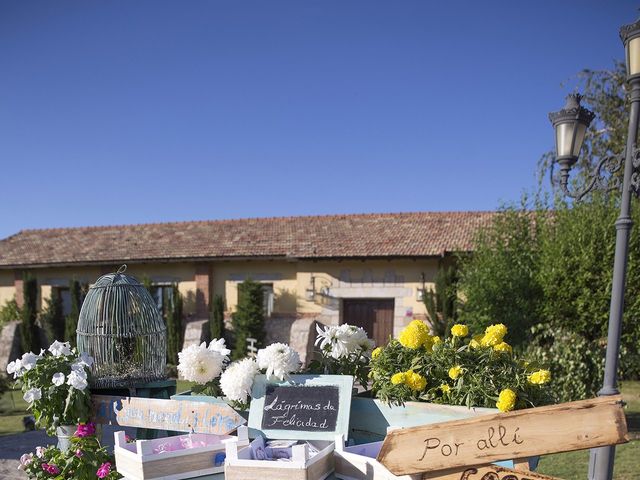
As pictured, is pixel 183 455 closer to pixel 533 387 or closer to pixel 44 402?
pixel 44 402

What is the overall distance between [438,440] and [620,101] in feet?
44.9

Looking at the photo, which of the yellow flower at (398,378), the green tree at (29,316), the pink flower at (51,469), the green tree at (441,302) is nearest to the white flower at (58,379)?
the pink flower at (51,469)

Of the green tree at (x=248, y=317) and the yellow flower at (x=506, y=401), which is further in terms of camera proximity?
the green tree at (x=248, y=317)

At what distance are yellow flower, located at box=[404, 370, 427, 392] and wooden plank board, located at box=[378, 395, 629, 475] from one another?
27.9 inches

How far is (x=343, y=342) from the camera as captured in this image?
3.24 metres

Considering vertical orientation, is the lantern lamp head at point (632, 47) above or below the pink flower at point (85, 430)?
above

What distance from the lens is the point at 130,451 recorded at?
2.76 metres

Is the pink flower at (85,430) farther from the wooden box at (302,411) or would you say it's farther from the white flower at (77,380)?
the wooden box at (302,411)

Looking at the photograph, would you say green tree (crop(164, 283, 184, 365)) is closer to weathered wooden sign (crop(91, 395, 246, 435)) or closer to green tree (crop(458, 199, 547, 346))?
green tree (crop(458, 199, 547, 346))

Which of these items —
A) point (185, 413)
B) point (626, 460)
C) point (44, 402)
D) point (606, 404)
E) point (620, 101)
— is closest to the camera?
point (606, 404)

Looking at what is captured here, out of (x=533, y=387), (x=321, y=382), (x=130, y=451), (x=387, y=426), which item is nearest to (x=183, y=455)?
(x=130, y=451)

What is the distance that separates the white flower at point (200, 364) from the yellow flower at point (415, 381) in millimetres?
1129

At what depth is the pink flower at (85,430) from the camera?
3.29 metres

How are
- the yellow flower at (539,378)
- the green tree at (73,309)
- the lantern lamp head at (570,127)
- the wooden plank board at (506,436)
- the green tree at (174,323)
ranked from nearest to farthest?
the wooden plank board at (506,436) < the yellow flower at (539,378) < the lantern lamp head at (570,127) < the green tree at (174,323) < the green tree at (73,309)
